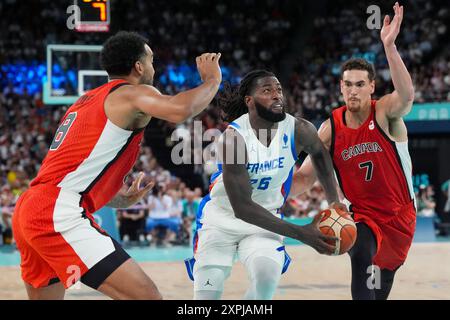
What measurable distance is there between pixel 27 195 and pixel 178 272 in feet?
21.3

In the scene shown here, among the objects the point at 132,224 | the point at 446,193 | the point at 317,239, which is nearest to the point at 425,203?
the point at 446,193

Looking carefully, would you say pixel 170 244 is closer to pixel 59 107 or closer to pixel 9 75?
pixel 59 107

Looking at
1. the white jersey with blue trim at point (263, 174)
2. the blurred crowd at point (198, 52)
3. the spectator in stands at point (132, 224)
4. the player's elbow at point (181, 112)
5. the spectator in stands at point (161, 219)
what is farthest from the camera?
the blurred crowd at point (198, 52)

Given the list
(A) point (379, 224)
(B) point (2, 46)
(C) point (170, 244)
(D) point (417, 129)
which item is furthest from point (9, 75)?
(A) point (379, 224)

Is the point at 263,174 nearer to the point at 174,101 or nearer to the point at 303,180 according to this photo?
the point at 303,180

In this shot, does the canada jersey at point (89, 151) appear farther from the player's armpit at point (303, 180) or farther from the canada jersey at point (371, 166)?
the canada jersey at point (371, 166)

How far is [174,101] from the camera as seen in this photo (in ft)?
13.5

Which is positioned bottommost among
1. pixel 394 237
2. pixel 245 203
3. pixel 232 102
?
pixel 394 237

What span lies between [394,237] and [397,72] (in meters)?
1.26

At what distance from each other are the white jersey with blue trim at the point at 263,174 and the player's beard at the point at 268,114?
11 centimetres

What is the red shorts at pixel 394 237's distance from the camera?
5.76m

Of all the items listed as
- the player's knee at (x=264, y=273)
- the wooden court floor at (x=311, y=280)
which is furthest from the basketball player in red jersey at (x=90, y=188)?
the wooden court floor at (x=311, y=280)

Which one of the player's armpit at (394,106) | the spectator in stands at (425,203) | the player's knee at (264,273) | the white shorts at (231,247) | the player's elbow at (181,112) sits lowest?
the spectator in stands at (425,203)

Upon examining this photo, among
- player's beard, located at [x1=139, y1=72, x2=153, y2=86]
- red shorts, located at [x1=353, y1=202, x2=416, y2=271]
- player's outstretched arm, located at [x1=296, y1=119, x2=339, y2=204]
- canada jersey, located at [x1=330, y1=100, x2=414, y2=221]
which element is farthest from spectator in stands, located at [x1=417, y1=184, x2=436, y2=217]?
player's beard, located at [x1=139, y1=72, x2=153, y2=86]
